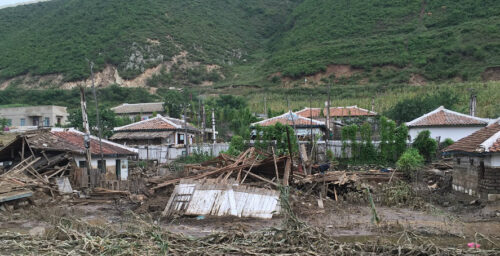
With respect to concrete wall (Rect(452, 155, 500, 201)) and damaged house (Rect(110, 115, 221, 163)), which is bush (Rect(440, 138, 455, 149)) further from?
damaged house (Rect(110, 115, 221, 163))

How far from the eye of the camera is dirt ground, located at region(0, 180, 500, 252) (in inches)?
419

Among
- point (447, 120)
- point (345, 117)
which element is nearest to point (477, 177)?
point (447, 120)

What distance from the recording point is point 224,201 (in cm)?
1305

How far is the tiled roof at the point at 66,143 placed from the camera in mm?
17938

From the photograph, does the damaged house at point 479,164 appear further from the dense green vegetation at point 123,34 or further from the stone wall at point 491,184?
the dense green vegetation at point 123,34

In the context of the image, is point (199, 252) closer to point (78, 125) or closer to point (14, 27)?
point (78, 125)

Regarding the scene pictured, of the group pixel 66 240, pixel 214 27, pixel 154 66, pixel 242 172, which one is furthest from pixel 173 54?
pixel 66 240

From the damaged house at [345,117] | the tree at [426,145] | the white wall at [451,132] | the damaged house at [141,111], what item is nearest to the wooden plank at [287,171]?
the tree at [426,145]

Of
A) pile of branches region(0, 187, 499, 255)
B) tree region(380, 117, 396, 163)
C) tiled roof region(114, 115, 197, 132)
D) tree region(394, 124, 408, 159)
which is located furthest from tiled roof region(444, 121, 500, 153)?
tiled roof region(114, 115, 197, 132)

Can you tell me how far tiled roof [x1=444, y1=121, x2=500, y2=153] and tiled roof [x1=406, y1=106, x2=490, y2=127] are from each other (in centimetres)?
1153

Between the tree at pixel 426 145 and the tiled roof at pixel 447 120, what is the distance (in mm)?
4006

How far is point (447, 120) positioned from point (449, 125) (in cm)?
49

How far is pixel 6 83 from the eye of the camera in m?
63.3

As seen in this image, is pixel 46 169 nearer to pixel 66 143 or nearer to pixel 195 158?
pixel 66 143
